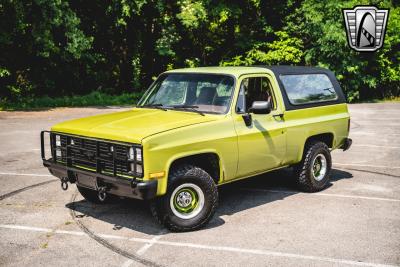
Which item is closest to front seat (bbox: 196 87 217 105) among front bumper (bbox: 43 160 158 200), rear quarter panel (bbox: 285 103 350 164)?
rear quarter panel (bbox: 285 103 350 164)

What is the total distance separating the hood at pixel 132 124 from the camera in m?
5.67

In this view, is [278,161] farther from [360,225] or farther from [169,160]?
[169,160]

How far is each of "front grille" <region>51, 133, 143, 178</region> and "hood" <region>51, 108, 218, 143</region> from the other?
0.09 meters

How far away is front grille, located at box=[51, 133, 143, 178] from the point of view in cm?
566

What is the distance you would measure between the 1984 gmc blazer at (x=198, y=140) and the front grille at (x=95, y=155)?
1cm

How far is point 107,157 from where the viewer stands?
5.88 metres

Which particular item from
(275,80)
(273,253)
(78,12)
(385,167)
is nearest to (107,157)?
(273,253)

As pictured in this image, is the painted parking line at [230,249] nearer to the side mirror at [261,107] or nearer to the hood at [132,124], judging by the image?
the hood at [132,124]

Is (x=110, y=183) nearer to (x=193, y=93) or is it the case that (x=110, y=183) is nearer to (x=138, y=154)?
(x=138, y=154)

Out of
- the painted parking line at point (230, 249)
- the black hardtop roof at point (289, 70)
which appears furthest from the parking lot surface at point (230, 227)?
the black hardtop roof at point (289, 70)

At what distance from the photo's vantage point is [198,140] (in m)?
6.01

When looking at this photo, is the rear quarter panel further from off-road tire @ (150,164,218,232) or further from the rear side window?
off-road tire @ (150,164,218,232)

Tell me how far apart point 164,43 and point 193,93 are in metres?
22.4

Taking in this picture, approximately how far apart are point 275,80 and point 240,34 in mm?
21917
